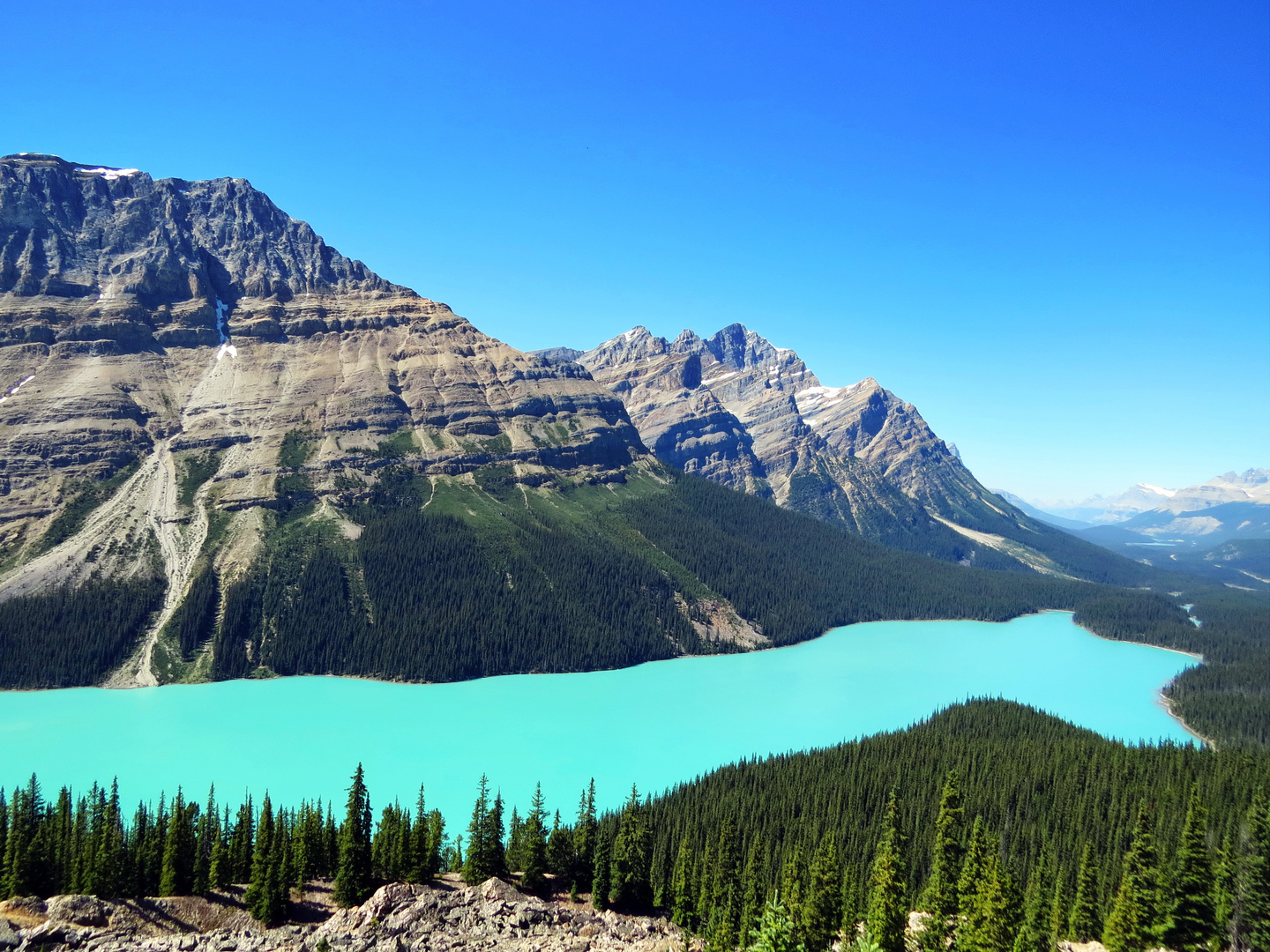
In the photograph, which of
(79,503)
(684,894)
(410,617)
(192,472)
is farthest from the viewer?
(192,472)

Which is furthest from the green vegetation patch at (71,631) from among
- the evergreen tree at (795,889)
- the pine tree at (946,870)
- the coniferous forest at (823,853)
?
the pine tree at (946,870)

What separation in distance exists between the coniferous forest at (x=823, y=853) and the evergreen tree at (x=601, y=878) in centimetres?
15

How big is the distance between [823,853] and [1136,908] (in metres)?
17.5

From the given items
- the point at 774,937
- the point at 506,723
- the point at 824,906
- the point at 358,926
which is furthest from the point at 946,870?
the point at 506,723

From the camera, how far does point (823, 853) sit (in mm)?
52125

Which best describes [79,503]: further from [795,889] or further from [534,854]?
[795,889]

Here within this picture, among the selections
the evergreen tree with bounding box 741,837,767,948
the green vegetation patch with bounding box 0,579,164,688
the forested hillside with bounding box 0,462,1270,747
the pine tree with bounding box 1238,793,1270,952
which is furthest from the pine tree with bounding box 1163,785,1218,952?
the green vegetation patch with bounding box 0,579,164,688

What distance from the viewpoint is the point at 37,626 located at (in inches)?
5477

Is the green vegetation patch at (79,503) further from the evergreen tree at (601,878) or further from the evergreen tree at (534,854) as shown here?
the evergreen tree at (601,878)

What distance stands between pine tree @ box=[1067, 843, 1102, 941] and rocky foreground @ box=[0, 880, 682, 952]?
25159 mm

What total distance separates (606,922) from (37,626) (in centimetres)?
13454

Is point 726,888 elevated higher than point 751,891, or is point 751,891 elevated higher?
point 751,891

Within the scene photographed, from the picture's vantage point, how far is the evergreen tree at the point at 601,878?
53750 mm

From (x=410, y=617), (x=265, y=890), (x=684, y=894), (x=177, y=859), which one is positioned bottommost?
(x=684, y=894)
